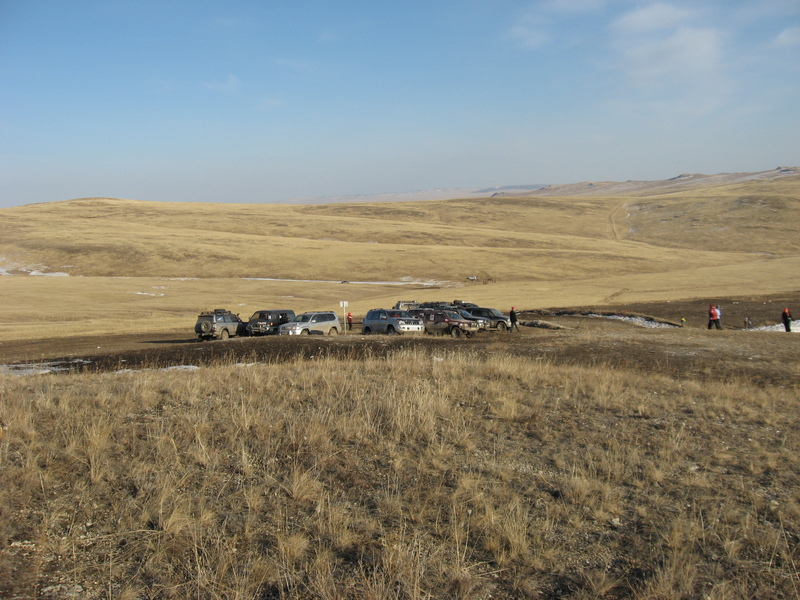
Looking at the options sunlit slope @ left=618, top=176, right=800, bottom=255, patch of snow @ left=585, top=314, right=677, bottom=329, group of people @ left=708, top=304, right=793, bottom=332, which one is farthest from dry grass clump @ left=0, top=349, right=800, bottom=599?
sunlit slope @ left=618, top=176, right=800, bottom=255

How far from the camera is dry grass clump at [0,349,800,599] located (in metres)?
4.95

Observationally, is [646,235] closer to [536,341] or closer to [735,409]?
[536,341]

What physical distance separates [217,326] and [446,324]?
11447 millimetres

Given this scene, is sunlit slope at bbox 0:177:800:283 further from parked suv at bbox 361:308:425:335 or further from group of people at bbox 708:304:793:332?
parked suv at bbox 361:308:425:335

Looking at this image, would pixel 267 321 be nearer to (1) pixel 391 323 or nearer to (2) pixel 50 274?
(1) pixel 391 323

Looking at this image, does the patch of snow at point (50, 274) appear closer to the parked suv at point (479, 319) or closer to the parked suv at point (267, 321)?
the parked suv at point (267, 321)

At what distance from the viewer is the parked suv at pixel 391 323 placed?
2962 centimetres

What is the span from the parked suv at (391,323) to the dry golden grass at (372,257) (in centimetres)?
1200

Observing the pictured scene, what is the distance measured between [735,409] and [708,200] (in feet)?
456

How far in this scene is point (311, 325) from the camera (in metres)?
30.4

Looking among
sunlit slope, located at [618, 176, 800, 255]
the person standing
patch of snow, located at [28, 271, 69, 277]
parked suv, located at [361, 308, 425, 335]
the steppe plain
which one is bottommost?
the person standing

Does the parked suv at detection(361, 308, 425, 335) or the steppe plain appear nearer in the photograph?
the steppe plain

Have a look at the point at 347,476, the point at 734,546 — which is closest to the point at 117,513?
the point at 347,476

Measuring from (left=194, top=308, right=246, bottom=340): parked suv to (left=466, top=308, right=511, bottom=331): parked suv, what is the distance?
1346 cm
